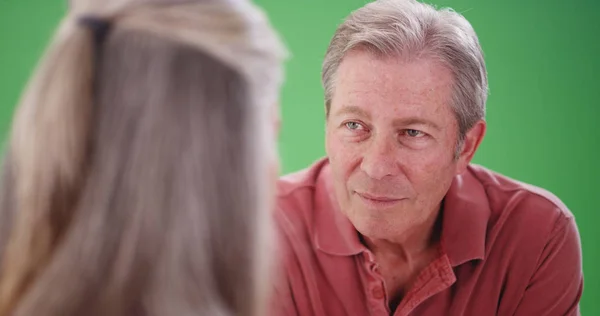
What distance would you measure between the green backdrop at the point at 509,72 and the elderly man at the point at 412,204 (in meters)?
0.87

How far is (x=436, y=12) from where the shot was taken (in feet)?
Answer: 4.82

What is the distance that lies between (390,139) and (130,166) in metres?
0.74

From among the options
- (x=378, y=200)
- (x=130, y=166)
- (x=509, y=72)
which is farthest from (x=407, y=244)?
(x=509, y=72)

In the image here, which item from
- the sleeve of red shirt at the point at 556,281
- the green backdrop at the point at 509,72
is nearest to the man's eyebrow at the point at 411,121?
the sleeve of red shirt at the point at 556,281

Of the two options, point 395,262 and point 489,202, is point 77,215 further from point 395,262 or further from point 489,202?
point 489,202

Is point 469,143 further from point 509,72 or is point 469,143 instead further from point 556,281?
point 509,72

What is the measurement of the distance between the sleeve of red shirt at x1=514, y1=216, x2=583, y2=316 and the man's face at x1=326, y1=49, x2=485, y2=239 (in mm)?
280

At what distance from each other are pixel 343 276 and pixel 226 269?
78 centimetres

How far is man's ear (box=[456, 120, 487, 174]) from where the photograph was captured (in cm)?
150

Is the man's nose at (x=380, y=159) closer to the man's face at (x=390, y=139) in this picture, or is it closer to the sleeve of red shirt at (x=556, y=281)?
the man's face at (x=390, y=139)

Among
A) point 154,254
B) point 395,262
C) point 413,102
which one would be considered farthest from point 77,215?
point 395,262

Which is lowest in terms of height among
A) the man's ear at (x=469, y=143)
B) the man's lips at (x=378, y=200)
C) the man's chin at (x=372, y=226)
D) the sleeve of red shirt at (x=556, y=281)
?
the sleeve of red shirt at (x=556, y=281)

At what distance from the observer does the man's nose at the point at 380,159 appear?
136 cm

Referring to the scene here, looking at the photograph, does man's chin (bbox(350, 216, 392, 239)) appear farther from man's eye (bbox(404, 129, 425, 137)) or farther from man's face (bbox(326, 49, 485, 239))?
man's eye (bbox(404, 129, 425, 137))
